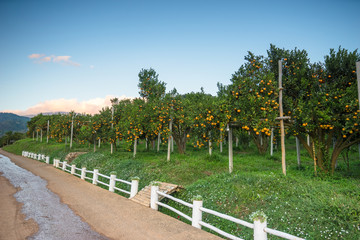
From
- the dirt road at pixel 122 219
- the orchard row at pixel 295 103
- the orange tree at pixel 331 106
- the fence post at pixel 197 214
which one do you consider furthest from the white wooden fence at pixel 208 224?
the orange tree at pixel 331 106

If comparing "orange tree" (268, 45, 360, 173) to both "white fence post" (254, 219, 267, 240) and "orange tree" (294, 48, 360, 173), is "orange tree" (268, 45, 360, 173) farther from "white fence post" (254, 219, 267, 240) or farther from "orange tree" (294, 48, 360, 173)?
"white fence post" (254, 219, 267, 240)

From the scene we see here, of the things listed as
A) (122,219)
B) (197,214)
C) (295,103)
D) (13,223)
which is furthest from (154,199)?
(295,103)

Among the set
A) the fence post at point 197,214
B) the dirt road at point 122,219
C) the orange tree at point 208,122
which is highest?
the orange tree at point 208,122

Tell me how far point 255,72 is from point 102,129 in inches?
800

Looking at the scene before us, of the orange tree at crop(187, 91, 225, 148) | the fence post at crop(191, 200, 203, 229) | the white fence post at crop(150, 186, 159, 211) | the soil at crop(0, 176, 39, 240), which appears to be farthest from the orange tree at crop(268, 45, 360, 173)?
the soil at crop(0, 176, 39, 240)

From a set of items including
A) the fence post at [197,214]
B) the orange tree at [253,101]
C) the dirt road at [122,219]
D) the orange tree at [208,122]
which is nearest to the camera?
the dirt road at [122,219]

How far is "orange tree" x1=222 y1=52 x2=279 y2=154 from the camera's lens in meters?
10.6

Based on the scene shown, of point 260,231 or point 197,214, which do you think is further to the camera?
point 197,214

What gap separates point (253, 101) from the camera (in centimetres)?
1070

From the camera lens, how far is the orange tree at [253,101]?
10.6 m

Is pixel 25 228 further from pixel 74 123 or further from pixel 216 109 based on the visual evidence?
pixel 74 123

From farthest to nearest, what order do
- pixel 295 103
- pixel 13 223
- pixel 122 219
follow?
pixel 295 103
pixel 122 219
pixel 13 223

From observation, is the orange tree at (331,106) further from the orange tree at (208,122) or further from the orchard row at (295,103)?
the orange tree at (208,122)

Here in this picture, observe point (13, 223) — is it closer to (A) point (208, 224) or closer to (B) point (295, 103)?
(A) point (208, 224)
